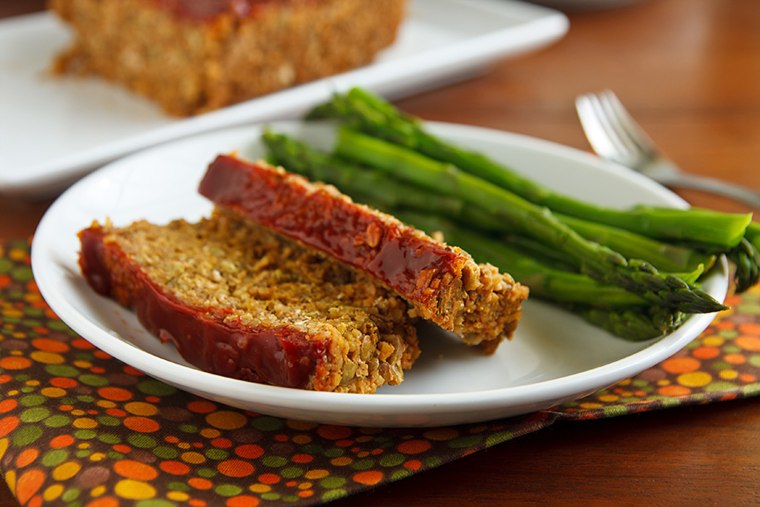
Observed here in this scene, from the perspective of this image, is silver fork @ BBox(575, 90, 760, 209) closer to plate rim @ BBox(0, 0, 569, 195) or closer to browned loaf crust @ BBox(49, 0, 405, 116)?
plate rim @ BBox(0, 0, 569, 195)

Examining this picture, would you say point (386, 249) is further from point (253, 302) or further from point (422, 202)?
point (422, 202)

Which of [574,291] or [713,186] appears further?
[713,186]

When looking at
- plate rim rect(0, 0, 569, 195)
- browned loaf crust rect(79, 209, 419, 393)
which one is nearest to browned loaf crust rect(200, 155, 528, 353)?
browned loaf crust rect(79, 209, 419, 393)

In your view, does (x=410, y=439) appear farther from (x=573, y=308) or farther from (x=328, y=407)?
(x=573, y=308)

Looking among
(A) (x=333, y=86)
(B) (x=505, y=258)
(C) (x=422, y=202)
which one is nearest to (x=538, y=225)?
(B) (x=505, y=258)

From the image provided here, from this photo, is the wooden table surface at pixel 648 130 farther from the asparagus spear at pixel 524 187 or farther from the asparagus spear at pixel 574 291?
the asparagus spear at pixel 524 187

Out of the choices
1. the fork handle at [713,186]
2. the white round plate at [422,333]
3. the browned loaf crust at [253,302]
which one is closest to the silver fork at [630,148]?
the fork handle at [713,186]

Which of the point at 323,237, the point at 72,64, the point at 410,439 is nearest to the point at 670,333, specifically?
the point at 410,439
